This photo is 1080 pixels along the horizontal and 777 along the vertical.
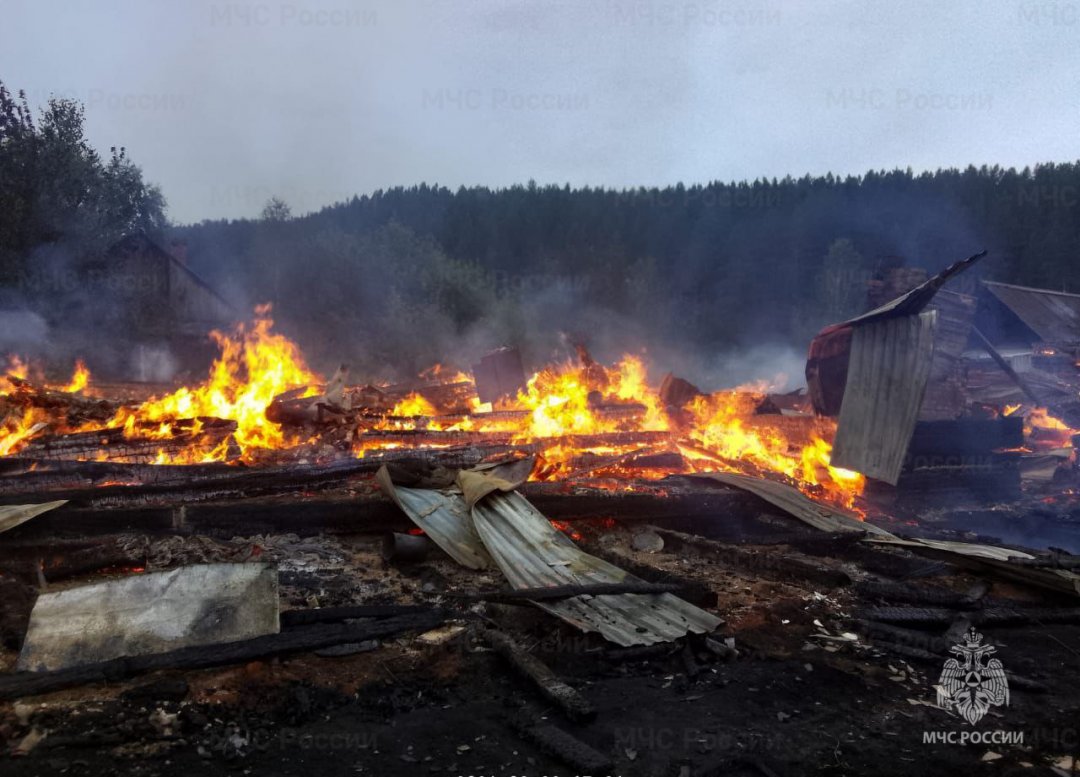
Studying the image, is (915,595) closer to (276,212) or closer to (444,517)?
(444,517)

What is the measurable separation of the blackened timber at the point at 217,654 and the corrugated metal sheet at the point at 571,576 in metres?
1.16

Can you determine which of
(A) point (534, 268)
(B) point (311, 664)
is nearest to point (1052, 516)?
(B) point (311, 664)

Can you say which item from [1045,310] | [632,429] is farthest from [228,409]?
[1045,310]

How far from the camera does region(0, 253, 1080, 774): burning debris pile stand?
3930 millimetres

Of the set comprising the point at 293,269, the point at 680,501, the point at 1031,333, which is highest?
the point at 293,269

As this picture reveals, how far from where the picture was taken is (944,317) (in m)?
12.4

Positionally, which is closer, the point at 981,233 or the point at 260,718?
the point at 260,718

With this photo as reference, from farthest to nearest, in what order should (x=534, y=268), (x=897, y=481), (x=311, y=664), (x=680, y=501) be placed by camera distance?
1. (x=534, y=268)
2. (x=897, y=481)
3. (x=680, y=501)
4. (x=311, y=664)

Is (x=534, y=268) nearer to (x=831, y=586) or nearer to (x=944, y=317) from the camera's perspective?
(x=944, y=317)

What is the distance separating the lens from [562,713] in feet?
13.4

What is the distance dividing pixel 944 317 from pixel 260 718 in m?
13.1

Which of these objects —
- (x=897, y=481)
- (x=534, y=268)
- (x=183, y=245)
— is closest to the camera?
(x=897, y=481)

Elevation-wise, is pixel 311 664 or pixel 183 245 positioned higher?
pixel 183 245

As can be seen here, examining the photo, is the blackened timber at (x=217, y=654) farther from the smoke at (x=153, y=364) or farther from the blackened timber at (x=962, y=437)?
the smoke at (x=153, y=364)
